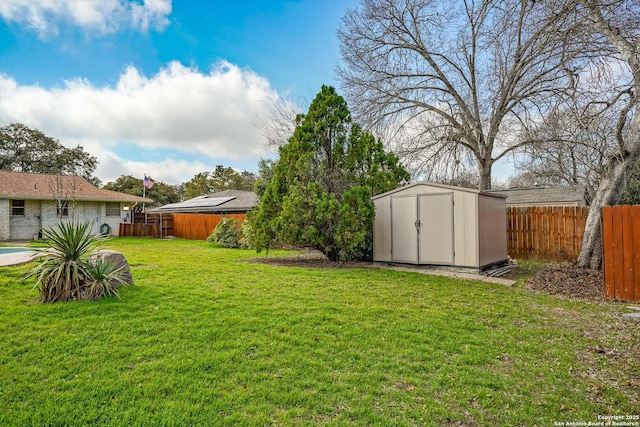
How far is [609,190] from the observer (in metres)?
7.62

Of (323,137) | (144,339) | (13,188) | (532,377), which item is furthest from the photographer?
(13,188)

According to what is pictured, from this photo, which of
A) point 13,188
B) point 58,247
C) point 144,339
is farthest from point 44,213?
point 144,339

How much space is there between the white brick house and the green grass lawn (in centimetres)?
1431

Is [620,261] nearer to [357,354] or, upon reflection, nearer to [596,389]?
[596,389]

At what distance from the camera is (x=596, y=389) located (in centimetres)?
280

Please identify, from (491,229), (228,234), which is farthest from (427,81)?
(228,234)

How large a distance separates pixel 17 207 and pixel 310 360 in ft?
68.1

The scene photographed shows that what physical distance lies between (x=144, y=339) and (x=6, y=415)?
135 cm

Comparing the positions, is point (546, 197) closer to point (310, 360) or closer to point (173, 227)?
point (310, 360)

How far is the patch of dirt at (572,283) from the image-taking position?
611 centimetres

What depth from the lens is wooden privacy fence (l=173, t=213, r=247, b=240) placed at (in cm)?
1892

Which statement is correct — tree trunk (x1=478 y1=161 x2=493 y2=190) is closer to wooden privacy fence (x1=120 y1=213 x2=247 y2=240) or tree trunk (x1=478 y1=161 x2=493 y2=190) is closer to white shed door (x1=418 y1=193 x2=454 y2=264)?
white shed door (x1=418 y1=193 x2=454 y2=264)

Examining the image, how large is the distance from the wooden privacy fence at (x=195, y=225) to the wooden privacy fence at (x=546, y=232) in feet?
41.5

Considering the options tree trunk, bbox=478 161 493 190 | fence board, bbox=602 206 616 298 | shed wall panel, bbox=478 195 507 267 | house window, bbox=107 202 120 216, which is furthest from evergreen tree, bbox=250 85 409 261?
house window, bbox=107 202 120 216
